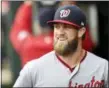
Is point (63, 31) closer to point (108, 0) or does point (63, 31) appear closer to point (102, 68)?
point (102, 68)

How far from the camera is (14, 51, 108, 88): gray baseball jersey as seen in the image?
4.75m

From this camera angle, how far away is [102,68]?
4.86 meters

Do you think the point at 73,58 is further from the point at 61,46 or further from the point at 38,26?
the point at 38,26

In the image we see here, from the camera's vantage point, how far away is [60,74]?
4777 millimetres

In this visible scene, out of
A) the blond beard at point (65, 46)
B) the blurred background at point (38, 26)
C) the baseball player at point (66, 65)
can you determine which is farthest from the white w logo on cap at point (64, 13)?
the blurred background at point (38, 26)

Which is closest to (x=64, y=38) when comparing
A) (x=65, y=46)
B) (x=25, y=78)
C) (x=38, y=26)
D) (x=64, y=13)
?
(x=65, y=46)

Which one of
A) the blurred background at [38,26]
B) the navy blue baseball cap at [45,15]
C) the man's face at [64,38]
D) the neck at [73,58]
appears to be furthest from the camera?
the blurred background at [38,26]

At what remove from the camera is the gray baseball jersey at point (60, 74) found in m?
4.75

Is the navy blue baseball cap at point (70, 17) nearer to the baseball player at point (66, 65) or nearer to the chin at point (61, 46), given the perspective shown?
the baseball player at point (66, 65)

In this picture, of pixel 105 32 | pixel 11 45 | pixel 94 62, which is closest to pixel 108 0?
pixel 105 32

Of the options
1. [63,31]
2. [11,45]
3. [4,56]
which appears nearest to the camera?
[63,31]

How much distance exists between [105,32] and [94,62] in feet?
7.43

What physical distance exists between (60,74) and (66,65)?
0.29ft

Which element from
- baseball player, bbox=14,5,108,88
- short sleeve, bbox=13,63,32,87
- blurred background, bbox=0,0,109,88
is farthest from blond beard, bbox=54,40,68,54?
blurred background, bbox=0,0,109,88
